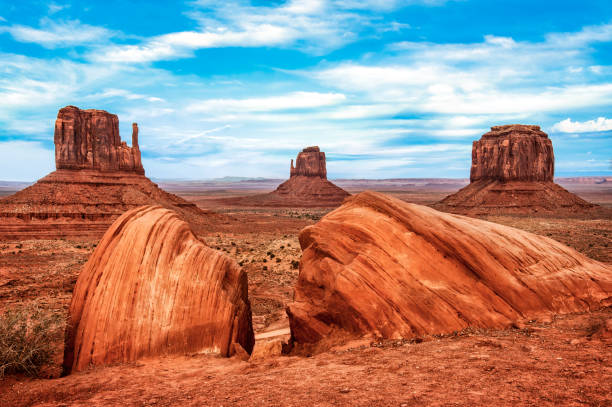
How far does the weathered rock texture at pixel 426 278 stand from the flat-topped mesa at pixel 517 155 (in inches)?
3274

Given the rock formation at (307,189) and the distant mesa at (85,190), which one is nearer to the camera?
the distant mesa at (85,190)

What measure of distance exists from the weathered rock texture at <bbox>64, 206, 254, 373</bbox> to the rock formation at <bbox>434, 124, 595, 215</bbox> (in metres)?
72.0

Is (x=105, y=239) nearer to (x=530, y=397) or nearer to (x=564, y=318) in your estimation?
(x=530, y=397)

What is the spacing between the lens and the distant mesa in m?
48.3

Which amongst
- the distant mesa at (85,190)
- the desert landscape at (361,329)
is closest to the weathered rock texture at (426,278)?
the desert landscape at (361,329)

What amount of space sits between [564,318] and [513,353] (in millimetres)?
2891

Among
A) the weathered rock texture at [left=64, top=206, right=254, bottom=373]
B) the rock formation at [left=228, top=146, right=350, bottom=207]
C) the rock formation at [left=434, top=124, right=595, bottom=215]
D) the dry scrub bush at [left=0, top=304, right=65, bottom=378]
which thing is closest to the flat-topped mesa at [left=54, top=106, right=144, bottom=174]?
the weathered rock texture at [left=64, top=206, right=254, bottom=373]

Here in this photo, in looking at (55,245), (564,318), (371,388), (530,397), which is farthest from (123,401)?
(55,245)

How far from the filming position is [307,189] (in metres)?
136

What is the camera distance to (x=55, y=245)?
38.2m

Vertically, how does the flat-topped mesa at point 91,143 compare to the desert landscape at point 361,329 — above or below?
above

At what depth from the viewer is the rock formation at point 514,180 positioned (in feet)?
256

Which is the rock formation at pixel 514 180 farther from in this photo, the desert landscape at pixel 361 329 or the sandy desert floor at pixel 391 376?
the sandy desert floor at pixel 391 376

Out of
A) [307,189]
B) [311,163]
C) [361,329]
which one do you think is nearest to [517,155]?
[307,189]
